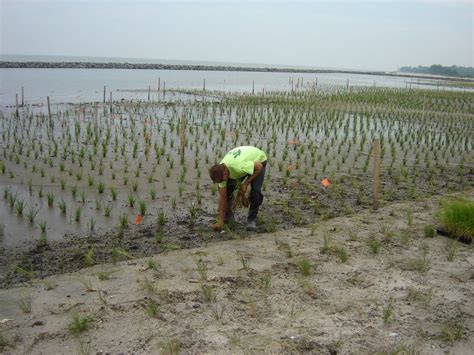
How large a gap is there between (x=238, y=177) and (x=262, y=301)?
5.30ft

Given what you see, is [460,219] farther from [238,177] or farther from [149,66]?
[149,66]

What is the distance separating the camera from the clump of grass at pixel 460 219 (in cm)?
461

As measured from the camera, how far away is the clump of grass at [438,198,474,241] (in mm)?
4613

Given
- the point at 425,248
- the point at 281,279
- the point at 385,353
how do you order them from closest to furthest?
the point at 385,353 < the point at 281,279 < the point at 425,248

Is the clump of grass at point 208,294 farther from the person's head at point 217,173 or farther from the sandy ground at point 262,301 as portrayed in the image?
the person's head at point 217,173

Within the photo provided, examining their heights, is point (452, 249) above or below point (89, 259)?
above

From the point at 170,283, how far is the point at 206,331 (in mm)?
772

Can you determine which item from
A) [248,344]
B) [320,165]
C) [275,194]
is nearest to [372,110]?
[320,165]

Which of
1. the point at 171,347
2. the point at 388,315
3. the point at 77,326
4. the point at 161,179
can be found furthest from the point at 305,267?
the point at 161,179

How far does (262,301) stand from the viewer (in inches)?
133

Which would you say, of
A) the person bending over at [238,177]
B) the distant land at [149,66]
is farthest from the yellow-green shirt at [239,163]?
the distant land at [149,66]

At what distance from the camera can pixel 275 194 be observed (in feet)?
21.3

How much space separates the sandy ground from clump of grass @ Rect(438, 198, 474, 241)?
0.53ft

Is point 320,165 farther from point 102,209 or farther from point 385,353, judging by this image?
point 385,353
